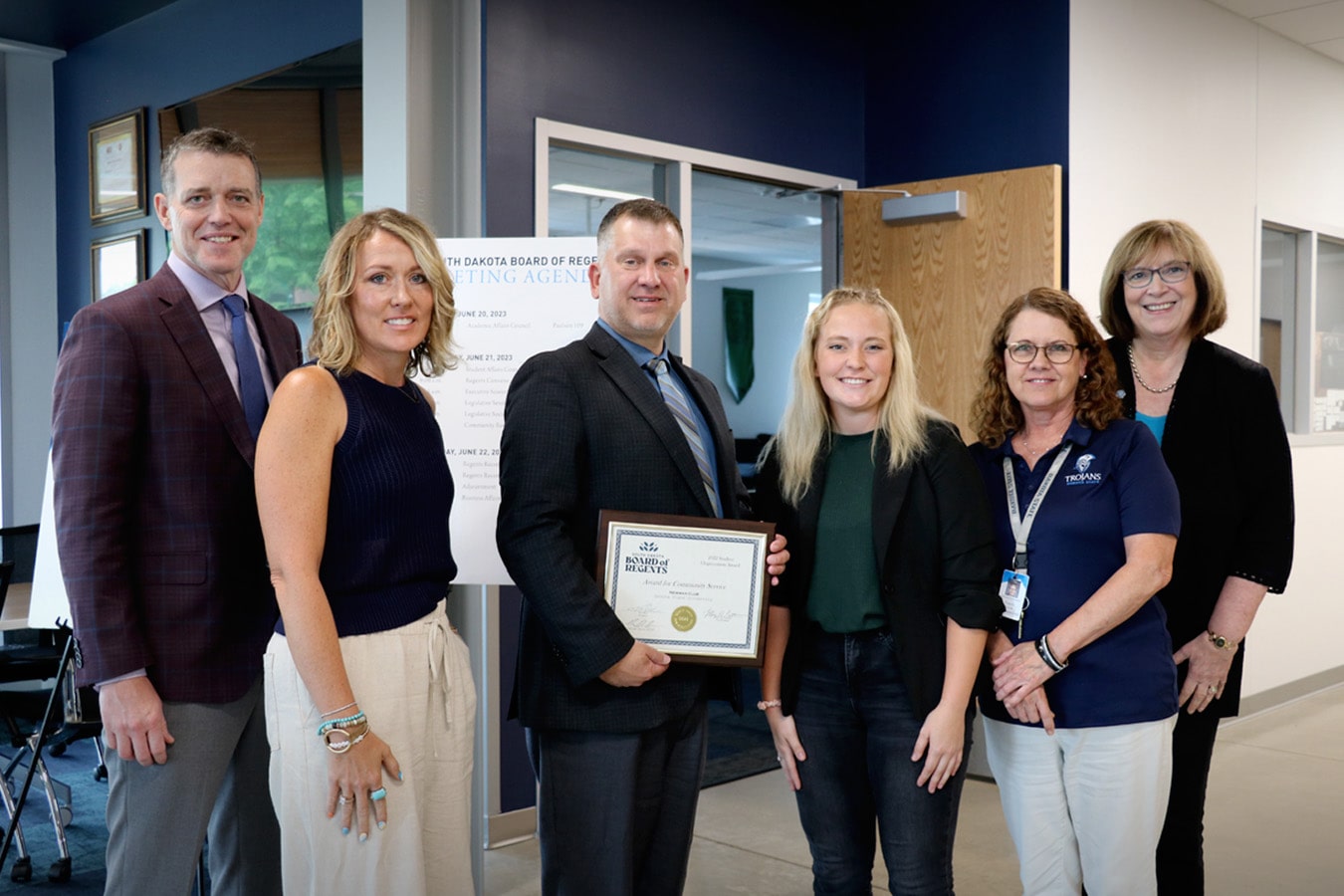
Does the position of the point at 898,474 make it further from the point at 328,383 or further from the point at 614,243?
the point at 328,383

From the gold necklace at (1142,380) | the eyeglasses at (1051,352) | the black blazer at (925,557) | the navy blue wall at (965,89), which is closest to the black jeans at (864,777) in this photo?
the black blazer at (925,557)

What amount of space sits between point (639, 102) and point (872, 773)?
3042 mm

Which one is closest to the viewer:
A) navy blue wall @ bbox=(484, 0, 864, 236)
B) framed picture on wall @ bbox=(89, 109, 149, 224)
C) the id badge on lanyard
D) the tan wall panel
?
the id badge on lanyard

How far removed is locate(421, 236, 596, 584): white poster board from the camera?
3201mm

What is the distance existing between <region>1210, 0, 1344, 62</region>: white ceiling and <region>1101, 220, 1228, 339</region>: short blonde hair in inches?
147

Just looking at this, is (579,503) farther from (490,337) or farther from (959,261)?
(959,261)

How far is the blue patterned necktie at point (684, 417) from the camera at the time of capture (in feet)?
7.16

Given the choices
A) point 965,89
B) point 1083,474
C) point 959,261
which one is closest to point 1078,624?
point 1083,474

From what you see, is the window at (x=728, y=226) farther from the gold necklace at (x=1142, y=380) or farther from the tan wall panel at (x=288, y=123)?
the gold necklace at (x=1142, y=380)

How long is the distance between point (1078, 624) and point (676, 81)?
3.11m

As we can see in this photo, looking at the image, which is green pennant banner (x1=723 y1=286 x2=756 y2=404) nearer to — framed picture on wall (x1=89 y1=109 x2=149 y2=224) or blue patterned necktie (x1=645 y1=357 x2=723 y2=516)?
framed picture on wall (x1=89 y1=109 x2=149 y2=224)

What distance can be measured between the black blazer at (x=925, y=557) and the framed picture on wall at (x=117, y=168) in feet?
14.9

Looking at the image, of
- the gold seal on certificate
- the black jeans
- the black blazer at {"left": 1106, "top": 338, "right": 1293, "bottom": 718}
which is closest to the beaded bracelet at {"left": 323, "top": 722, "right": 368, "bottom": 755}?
the gold seal on certificate

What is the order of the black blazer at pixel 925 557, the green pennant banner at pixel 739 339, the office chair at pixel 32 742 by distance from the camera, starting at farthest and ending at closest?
the green pennant banner at pixel 739 339 → the office chair at pixel 32 742 → the black blazer at pixel 925 557
